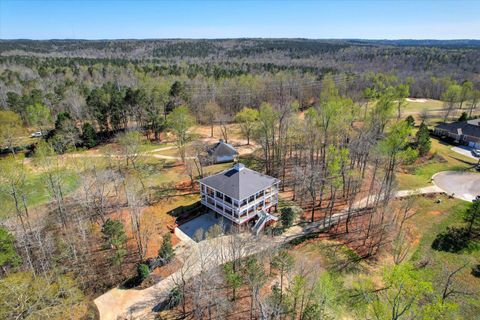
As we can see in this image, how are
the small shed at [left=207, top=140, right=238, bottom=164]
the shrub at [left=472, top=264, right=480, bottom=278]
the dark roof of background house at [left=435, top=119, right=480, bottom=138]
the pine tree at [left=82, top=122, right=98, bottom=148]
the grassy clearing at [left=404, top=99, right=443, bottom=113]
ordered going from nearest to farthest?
the shrub at [left=472, top=264, right=480, bottom=278] < the small shed at [left=207, top=140, right=238, bottom=164] < the pine tree at [left=82, top=122, right=98, bottom=148] < the dark roof of background house at [left=435, top=119, right=480, bottom=138] < the grassy clearing at [left=404, top=99, right=443, bottom=113]

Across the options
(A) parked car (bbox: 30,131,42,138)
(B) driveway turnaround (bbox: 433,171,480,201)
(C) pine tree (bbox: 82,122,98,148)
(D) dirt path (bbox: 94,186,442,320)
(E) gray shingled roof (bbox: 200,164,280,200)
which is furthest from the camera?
(A) parked car (bbox: 30,131,42,138)

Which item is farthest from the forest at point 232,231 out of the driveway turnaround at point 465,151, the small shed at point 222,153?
the driveway turnaround at point 465,151

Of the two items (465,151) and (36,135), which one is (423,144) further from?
(36,135)

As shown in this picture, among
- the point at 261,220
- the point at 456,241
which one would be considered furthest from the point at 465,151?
the point at 261,220

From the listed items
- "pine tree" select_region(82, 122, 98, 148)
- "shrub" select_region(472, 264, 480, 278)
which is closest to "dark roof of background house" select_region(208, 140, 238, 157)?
"pine tree" select_region(82, 122, 98, 148)

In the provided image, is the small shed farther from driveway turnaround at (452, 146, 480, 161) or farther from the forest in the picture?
driveway turnaround at (452, 146, 480, 161)
